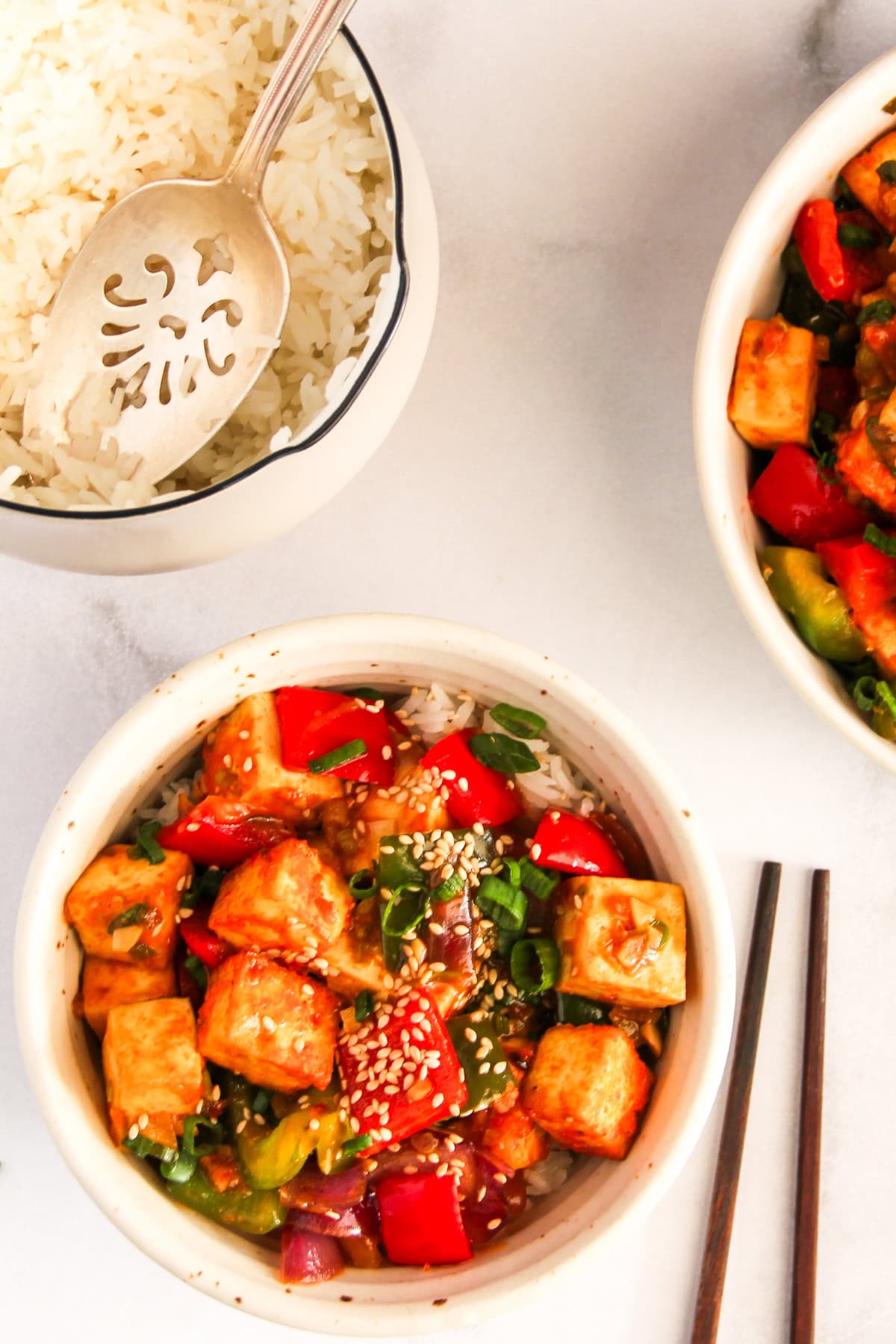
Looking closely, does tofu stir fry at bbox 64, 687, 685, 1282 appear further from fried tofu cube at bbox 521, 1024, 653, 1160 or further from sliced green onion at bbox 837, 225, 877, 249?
sliced green onion at bbox 837, 225, 877, 249

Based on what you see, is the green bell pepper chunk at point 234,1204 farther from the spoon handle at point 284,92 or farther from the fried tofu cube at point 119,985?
the spoon handle at point 284,92

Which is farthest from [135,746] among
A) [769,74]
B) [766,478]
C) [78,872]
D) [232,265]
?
[769,74]

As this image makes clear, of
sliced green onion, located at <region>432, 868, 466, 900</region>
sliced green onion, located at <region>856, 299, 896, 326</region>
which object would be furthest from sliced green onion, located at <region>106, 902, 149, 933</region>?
sliced green onion, located at <region>856, 299, 896, 326</region>

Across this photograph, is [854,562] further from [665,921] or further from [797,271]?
[665,921]

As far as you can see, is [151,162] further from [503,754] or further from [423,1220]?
[423,1220]

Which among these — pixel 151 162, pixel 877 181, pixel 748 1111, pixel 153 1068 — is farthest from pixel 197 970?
pixel 877 181

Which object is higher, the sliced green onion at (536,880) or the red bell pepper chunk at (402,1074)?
the sliced green onion at (536,880)

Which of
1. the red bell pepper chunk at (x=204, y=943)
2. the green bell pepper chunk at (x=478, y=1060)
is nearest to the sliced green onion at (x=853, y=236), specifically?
the green bell pepper chunk at (x=478, y=1060)
